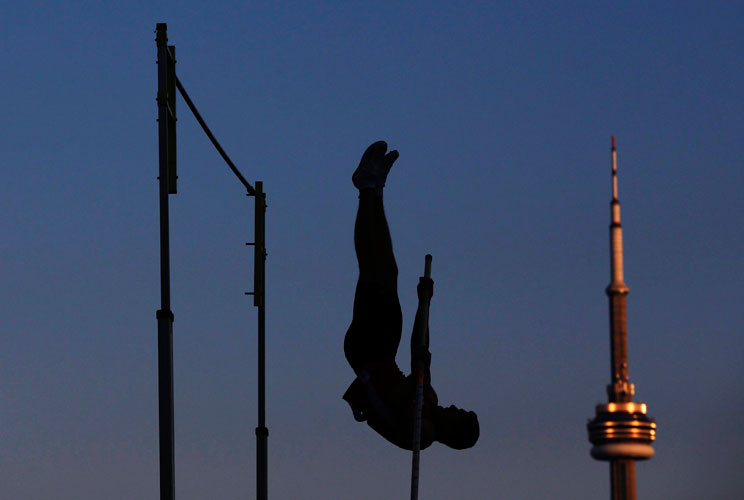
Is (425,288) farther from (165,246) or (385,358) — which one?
(165,246)

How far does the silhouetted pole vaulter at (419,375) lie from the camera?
64.6 ft

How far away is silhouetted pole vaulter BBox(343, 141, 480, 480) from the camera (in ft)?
65.6

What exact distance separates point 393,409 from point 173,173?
494 centimetres

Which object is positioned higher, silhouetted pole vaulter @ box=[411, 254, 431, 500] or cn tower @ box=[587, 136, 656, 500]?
cn tower @ box=[587, 136, 656, 500]

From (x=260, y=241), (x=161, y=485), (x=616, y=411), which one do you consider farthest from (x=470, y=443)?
(x=616, y=411)

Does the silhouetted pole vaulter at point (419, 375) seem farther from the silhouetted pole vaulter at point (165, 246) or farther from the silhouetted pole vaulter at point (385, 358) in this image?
the silhouetted pole vaulter at point (165, 246)

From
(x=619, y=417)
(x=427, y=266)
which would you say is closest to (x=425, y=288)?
(x=427, y=266)

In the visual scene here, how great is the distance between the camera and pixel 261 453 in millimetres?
27672

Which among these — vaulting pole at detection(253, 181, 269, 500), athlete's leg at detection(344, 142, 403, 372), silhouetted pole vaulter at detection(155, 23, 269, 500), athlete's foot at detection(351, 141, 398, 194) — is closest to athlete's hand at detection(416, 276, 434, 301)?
athlete's leg at detection(344, 142, 403, 372)

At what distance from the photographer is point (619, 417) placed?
522 ft

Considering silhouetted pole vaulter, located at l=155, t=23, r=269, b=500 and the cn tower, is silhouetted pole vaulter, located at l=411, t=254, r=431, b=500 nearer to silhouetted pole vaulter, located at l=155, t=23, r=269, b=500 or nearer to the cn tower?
silhouetted pole vaulter, located at l=155, t=23, r=269, b=500

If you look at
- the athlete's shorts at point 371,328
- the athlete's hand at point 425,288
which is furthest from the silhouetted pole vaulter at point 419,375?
the athlete's shorts at point 371,328

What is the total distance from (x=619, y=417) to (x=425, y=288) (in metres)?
143

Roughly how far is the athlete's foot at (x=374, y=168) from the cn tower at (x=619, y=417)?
131m
